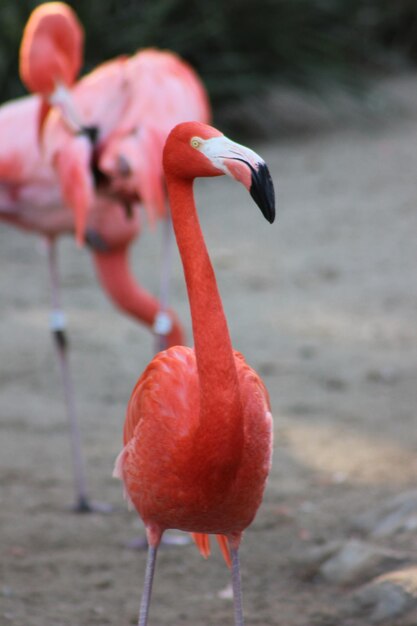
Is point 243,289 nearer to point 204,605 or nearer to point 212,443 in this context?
point 204,605

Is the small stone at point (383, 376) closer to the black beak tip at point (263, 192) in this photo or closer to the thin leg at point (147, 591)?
the thin leg at point (147, 591)

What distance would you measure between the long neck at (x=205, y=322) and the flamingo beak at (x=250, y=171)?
24cm

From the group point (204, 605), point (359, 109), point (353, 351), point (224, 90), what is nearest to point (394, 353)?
point (353, 351)

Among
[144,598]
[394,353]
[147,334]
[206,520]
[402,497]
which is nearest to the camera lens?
[206,520]

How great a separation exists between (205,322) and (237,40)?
28.4 ft

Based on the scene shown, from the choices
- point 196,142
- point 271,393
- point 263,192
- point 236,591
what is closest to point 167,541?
point 236,591

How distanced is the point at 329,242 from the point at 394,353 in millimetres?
2317

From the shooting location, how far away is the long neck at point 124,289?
4914mm

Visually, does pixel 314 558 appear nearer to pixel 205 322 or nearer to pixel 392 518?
pixel 392 518

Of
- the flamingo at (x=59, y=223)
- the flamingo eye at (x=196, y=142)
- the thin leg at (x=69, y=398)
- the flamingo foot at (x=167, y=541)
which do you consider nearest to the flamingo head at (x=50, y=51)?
the flamingo at (x=59, y=223)

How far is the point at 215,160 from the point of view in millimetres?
2361

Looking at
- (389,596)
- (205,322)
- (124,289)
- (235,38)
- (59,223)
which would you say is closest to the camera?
(205,322)

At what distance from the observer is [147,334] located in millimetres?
6645

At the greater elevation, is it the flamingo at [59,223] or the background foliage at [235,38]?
the flamingo at [59,223]
